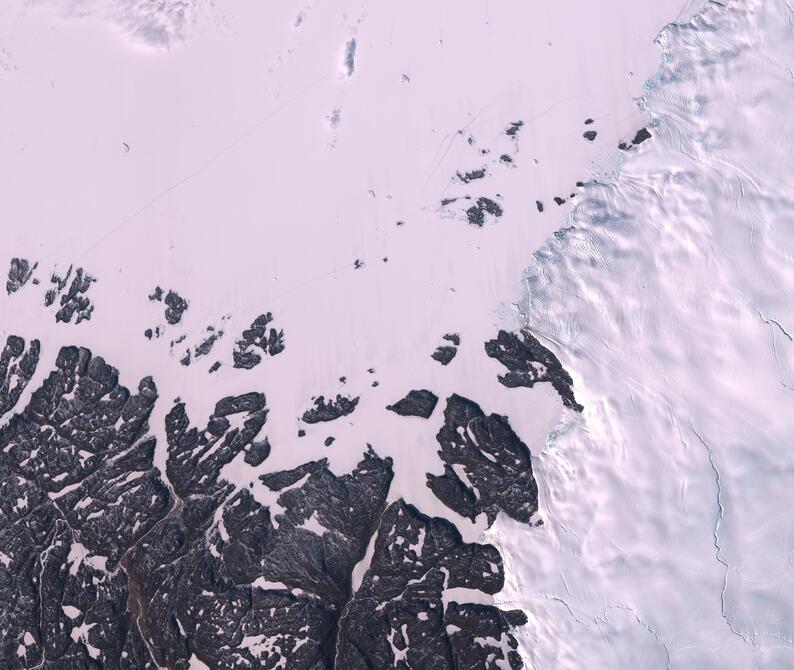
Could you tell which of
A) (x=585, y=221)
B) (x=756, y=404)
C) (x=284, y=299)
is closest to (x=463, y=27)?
(x=585, y=221)

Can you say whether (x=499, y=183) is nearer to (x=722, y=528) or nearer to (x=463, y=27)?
(x=463, y=27)

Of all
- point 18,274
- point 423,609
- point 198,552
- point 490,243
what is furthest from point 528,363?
point 18,274

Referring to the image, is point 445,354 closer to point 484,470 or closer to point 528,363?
point 528,363

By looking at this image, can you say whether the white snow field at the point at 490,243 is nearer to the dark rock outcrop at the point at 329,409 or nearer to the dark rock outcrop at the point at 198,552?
the dark rock outcrop at the point at 329,409

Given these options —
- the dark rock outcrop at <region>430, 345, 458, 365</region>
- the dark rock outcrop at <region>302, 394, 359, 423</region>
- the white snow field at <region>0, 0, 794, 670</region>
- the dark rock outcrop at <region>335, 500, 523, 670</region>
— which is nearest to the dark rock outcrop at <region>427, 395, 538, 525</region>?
the white snow field at <region>0, 0, 794, 670</region>

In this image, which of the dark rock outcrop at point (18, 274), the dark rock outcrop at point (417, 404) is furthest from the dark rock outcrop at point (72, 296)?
the dark rock outcrop at point (417, 404)
